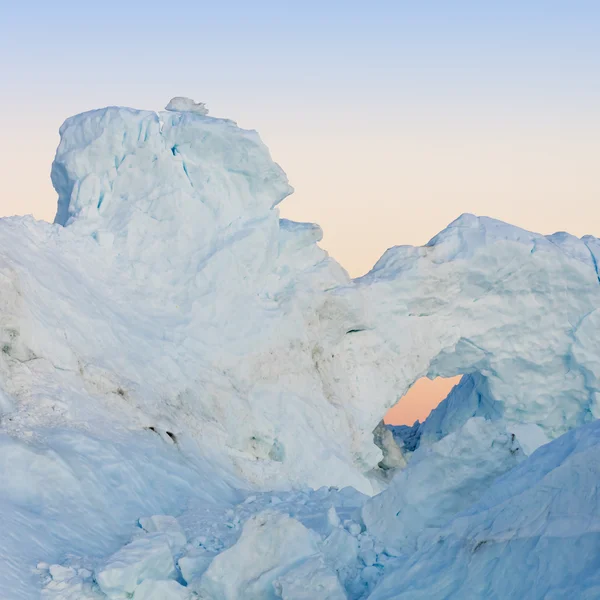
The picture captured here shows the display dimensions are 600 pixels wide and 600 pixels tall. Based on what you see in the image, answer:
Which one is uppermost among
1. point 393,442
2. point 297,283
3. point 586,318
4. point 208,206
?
point 208,206

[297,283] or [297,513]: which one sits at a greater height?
[297,283]

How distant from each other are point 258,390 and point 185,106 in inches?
214

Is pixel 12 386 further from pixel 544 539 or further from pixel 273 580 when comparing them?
pixel 544 539

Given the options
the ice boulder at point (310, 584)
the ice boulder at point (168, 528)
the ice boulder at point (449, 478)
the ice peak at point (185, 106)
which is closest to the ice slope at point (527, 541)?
the ice boulder at point (310, 584)

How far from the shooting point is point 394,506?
9.45 metres

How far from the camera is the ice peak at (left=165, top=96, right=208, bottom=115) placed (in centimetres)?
1722

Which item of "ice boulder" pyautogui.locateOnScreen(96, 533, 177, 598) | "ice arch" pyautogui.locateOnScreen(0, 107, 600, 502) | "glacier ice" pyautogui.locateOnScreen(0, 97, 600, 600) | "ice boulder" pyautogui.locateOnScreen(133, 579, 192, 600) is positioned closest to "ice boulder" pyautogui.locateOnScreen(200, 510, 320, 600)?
"glacier ice" pyautogui.locateOnScreen(0, 97, 600, 600)

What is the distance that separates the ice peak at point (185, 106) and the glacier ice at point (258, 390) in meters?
0.04

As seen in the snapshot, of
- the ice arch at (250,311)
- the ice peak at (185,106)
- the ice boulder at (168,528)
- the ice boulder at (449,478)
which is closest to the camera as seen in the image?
the ice boulder at (449,478)

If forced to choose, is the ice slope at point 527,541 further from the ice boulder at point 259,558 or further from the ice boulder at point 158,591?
the ice boulder at point 158,591

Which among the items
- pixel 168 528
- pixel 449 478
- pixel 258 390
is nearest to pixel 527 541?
pixel 449 478

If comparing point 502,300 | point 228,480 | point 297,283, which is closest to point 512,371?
point 502,300

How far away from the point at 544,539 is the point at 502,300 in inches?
477

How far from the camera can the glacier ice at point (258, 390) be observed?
833cm
